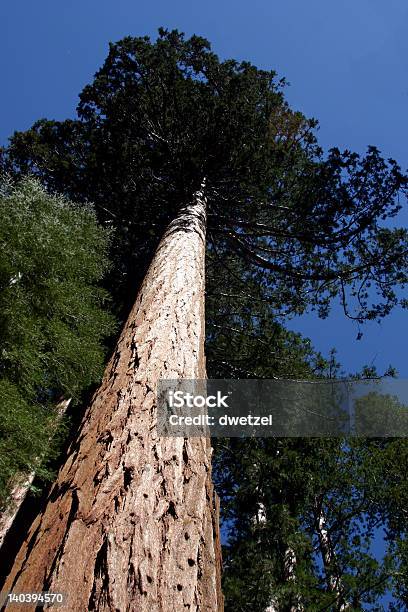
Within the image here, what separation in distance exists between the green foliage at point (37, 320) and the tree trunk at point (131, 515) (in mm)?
316

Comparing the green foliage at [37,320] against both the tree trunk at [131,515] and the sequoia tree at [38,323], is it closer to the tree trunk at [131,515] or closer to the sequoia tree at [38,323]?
the sequoia tree at [38,323]

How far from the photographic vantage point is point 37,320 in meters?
3.02

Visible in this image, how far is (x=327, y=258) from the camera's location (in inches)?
332

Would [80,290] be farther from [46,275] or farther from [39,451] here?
[39,451]

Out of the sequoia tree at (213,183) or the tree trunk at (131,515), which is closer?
the tree trunk at (131,515)

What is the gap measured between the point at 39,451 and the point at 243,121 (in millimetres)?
6433

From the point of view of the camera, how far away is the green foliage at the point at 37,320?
2602 millimetres

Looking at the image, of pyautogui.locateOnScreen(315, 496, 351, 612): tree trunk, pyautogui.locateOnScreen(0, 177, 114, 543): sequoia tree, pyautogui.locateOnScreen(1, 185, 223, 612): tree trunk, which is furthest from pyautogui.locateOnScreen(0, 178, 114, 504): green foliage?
pyautogui.locateOnScreen(315, 496, 351, 612): tree trunk

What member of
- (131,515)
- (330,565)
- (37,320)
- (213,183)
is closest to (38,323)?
(37,320)

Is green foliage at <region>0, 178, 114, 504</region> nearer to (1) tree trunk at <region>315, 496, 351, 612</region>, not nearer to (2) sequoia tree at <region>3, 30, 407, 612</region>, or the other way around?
(2) sequoia tree at <region>3, 30, 407, 612</region>

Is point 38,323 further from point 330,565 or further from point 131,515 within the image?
point 330,565

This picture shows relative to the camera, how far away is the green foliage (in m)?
2.60

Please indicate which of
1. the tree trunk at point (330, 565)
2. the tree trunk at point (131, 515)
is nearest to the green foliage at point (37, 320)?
the tree trunk at point (131, 515)

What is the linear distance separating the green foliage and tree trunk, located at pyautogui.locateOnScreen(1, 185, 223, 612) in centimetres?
32
